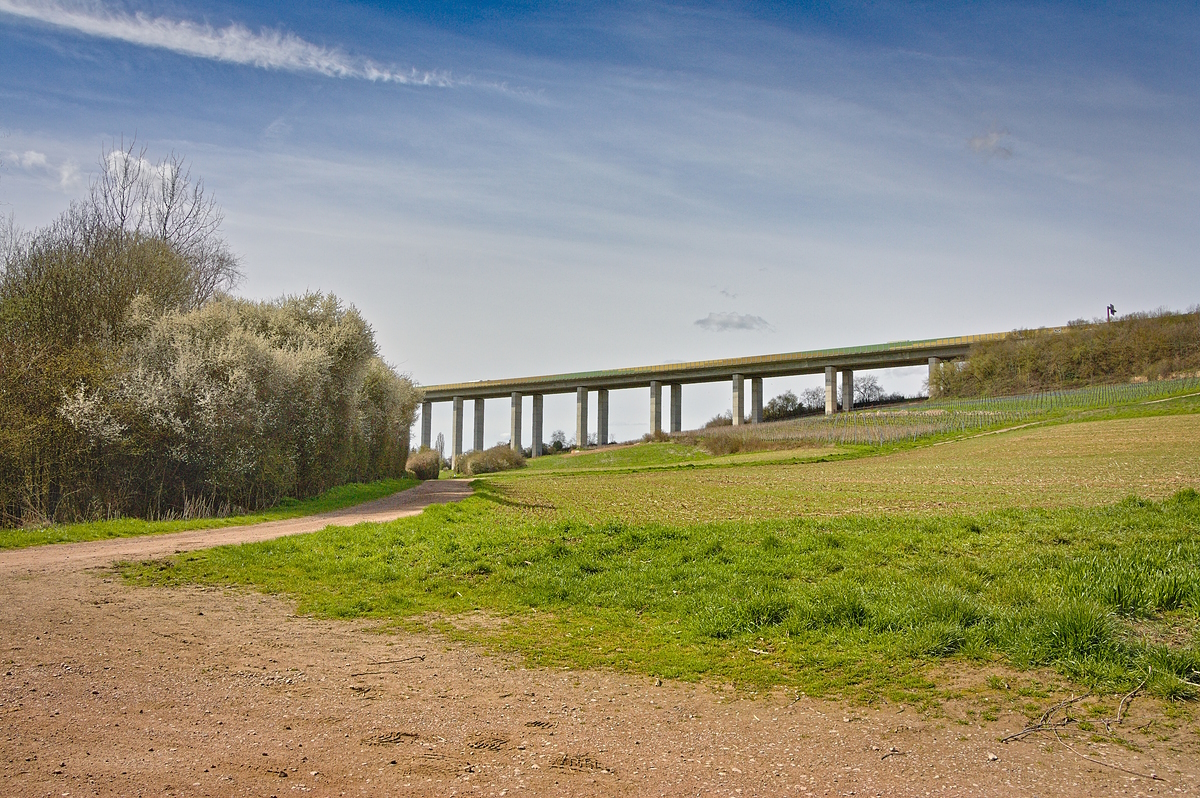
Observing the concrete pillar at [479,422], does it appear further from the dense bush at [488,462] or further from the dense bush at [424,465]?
the dense bush at [424,465]

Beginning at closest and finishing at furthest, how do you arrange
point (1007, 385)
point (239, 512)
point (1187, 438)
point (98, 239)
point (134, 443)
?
point (134, 443), point (239, 512), point (98, 239), point (1187, 438), point (1007, 385)

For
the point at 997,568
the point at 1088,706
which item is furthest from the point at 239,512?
the point at 1088,706

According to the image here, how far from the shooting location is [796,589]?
8453mm

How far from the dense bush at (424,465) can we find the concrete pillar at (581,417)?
3150 centimetres

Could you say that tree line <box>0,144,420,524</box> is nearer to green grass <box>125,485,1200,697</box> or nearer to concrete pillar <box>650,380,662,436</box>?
green grass <box>125,485,1200,697</box>

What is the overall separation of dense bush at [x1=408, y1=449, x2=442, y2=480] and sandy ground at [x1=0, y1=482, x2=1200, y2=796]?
41.2 metres

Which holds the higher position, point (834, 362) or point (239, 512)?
point (834, 362)

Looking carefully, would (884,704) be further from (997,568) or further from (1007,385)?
(1007,385)

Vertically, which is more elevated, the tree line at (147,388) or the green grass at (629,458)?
the tree line at (147,388)

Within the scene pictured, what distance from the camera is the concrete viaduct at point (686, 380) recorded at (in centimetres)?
6894

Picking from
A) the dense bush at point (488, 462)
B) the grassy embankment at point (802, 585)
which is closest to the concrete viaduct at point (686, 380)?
the dense bush at point (488, 462)

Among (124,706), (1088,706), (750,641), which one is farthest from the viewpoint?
(750,641)

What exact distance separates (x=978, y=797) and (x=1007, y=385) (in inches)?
2659

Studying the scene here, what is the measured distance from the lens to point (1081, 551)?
8852mm
